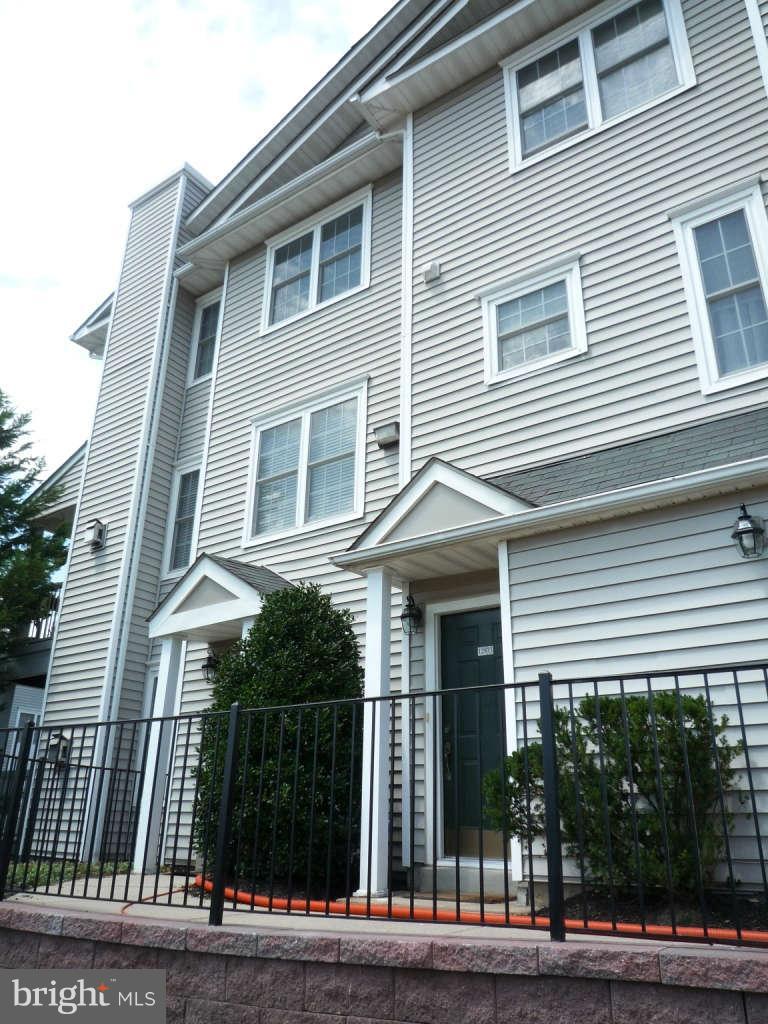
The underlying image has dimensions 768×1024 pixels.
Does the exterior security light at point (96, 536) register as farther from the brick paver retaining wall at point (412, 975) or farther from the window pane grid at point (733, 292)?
the window pane grid at point (733, 292)

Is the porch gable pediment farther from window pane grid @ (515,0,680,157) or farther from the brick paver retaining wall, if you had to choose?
window pane grid @ (515,0,680,157)

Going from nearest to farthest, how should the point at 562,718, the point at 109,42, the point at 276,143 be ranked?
the point at 562,718, the point at 109,42, the point at 276,143

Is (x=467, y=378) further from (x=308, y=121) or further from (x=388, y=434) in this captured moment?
(x=308, y=121)

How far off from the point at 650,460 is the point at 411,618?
265 cm

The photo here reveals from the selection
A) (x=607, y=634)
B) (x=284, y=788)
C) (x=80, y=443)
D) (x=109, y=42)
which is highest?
(x=109, y=42)

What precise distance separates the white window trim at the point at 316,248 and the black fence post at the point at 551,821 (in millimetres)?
7438

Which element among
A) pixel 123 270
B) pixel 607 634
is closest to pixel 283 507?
pixel 607 634

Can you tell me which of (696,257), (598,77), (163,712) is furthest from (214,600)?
(598,77)

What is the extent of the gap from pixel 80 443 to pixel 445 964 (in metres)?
13.7

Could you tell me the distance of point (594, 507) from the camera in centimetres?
564

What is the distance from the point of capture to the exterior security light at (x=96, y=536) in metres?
11.5

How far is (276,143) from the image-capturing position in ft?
39.0

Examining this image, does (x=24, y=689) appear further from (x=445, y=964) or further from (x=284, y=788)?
(x=445, y=964)
